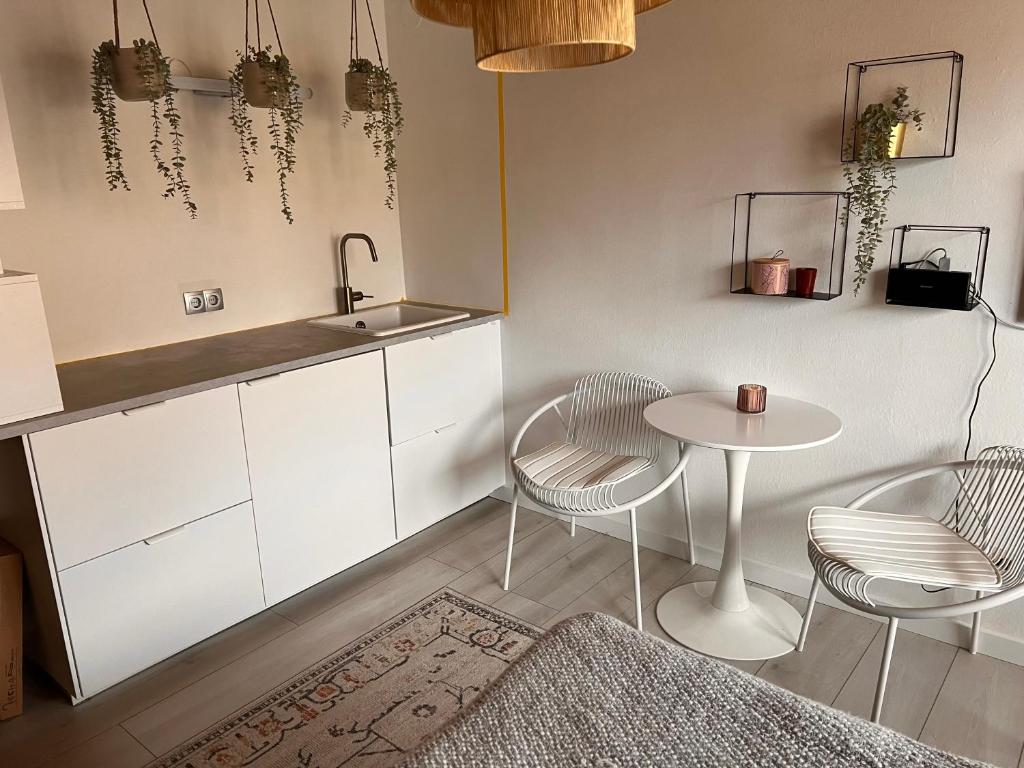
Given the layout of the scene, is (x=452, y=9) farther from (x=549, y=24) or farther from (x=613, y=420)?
(x=613, y=420)

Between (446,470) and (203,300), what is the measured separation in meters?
1.18

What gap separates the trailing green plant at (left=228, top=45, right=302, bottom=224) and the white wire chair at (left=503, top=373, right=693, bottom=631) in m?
1.34

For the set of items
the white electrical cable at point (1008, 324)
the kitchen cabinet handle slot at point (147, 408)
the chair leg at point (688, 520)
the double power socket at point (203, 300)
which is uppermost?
the double power socket at point (203, 300)

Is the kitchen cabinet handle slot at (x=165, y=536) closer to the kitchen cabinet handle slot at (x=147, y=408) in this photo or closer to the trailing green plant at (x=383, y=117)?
the kitchen cabinet handle slot at (x=147, y=408)

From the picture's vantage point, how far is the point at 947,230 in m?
2.18

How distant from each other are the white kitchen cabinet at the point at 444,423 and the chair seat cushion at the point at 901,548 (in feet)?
5.00

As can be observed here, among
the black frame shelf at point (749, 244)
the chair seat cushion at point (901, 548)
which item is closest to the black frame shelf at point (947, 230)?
the black frame shelf at point (749, 244)

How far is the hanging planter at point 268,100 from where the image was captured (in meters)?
2.64

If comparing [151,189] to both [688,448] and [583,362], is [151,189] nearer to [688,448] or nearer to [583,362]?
[583,362]

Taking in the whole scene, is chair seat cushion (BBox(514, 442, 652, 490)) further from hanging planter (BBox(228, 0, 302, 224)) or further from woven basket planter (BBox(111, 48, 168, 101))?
woven basket planter (BBox(111, 48, 168, 101))

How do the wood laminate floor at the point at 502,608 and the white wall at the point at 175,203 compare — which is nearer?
the wood laminate floor at the point at 502,608

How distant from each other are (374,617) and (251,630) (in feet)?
1.35

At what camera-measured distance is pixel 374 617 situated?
2615mm

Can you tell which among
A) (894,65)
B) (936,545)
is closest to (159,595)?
(936,545)
